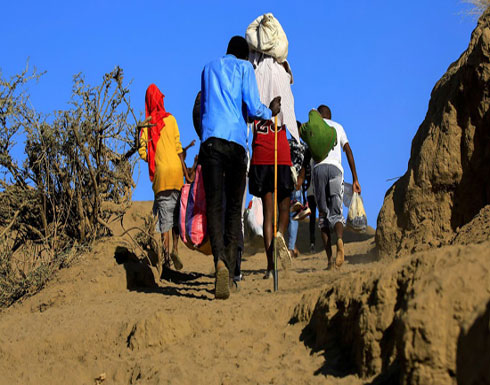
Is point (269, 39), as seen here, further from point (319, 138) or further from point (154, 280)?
point (154, 280)

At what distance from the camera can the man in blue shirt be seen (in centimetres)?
659

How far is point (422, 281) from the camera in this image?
3391mm

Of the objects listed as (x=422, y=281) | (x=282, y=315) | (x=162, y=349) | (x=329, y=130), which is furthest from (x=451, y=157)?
(x=422, y=281)

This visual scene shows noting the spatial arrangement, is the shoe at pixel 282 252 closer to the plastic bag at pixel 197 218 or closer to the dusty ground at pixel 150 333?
the dusty ground at pixel 150 333

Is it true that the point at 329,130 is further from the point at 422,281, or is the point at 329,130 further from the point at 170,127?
the point at 422,281

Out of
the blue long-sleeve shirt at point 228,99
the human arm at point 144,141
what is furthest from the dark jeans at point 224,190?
the human arm at point 144,141

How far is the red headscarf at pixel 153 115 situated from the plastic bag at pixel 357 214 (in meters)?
2.70

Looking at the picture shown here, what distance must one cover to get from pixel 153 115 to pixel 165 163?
62cm

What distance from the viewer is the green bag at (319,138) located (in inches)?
344

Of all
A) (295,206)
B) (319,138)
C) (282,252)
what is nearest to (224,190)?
(282,252)

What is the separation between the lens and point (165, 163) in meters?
9.23

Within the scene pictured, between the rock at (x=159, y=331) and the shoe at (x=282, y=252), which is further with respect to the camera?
the shoe at (x=282, y=252)

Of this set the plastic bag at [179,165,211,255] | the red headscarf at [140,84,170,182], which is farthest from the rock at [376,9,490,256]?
the red headscarf at [140,84,170,182]

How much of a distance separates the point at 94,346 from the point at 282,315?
5.33 feet
